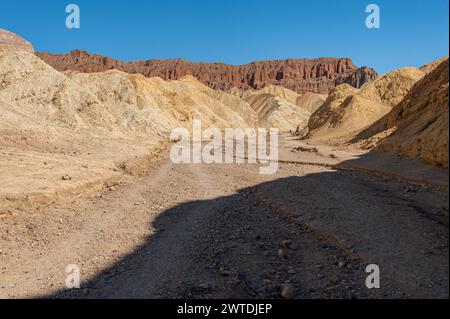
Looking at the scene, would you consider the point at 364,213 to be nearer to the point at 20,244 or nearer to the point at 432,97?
the point at 20,244

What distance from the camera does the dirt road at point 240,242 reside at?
5.16 m

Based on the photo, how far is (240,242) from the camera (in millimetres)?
8062

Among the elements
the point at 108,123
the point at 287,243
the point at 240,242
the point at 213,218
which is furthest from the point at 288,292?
the point at 108,123

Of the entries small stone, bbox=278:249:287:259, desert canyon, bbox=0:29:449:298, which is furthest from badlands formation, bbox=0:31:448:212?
small stone, bbox=278:249:287:259

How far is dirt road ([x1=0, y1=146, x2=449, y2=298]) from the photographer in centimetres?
516

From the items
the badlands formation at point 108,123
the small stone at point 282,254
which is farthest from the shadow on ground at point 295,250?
the badlands formation at point 108,123

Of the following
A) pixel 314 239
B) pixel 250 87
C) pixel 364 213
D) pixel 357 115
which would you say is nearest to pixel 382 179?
pixel 364 213

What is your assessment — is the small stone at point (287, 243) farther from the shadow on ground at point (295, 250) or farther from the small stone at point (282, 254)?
the small stone at point (282, 254)

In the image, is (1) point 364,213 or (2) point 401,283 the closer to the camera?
(2) point 401,283

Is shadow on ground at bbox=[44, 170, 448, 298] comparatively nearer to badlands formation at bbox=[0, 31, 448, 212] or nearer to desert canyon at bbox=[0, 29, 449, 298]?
desert canyon at bbox=[0, 29, 449, 298]
